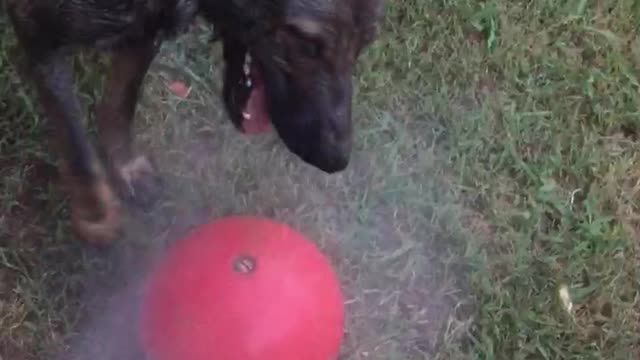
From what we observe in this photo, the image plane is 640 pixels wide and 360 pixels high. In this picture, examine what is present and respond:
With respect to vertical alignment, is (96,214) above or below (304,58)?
below

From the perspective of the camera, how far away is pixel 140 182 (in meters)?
3.92

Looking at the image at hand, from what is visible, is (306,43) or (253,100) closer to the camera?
(306,43)

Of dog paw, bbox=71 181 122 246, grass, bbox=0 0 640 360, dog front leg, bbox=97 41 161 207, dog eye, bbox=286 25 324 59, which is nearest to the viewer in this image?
dog eye, bbox=286 25 324 59

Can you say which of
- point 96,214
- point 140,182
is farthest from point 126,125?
point 96,214

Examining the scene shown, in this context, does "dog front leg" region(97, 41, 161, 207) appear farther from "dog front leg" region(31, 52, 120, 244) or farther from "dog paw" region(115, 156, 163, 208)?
"dog front leg" region(31, 52, 120, 244)

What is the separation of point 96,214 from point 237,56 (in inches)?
24.7

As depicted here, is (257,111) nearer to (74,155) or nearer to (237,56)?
(237,56)

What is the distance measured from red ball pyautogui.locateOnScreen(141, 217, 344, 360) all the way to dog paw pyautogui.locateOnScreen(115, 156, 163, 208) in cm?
61

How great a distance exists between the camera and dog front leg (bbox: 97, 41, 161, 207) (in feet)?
12.0

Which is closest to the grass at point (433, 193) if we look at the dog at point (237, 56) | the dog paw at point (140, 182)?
the dog paw at point (140, 182)

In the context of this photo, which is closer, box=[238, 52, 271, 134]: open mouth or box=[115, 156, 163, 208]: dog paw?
box=[238, 52, 271, 134]: open mouth

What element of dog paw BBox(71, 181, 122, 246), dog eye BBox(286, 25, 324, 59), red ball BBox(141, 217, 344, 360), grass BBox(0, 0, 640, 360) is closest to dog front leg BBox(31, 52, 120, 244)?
dog paw BBox(71, 181, 122, 246)

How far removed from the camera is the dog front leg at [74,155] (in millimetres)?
3355

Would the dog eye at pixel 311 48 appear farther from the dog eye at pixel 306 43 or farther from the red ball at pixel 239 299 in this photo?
the red ball at pixel 239 299
